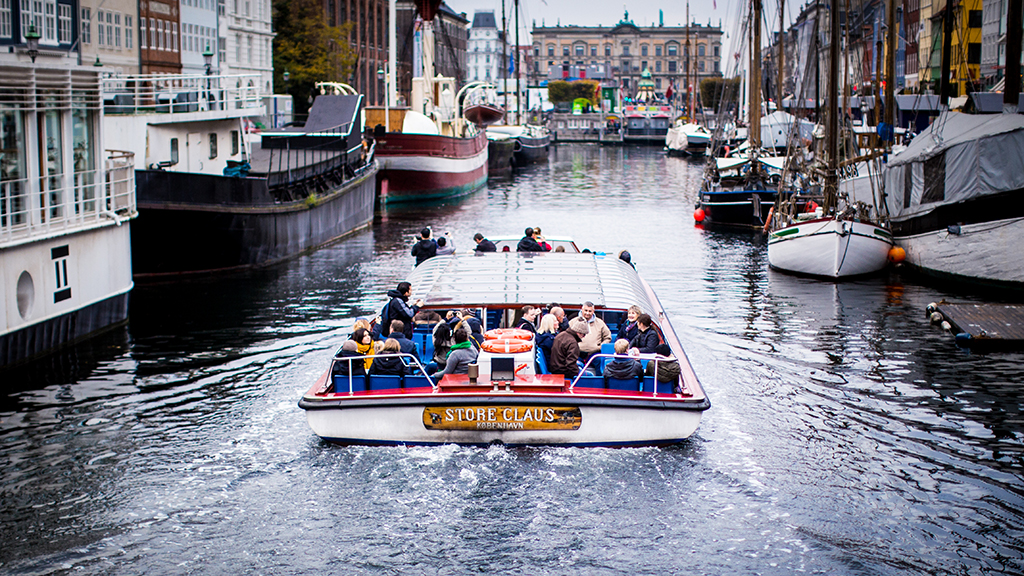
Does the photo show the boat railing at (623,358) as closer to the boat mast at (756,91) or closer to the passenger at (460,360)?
the passenger at (460,360)

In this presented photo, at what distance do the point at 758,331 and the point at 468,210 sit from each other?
32.3m

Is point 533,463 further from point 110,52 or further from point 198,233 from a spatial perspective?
point 110,52

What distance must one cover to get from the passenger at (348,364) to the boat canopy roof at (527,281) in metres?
2.15

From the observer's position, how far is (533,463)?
13781 mm

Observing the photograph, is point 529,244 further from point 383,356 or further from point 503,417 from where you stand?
point 503,417

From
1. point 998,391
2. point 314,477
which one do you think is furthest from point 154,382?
point 998,391

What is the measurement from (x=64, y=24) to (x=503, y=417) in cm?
2156

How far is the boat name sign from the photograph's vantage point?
13906 mm

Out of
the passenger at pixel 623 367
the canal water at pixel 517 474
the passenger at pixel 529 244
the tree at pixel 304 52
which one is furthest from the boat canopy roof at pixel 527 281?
the tree at pixel 304 52

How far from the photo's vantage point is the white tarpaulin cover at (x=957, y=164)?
2850cm

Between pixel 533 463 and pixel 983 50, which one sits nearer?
pixel 533 463

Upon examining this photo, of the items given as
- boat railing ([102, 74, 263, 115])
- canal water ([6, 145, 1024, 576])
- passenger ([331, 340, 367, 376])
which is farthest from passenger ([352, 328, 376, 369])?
boat railing ([102, 74, 263, 115])

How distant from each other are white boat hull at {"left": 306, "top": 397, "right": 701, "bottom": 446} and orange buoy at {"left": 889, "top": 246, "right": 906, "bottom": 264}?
19703 mm

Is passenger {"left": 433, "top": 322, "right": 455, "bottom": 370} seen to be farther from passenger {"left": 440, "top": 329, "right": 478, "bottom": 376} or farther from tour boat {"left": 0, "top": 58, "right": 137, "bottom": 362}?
tour boat {"left": 0, "top": 58, "right": 137, "bottom": 362}
